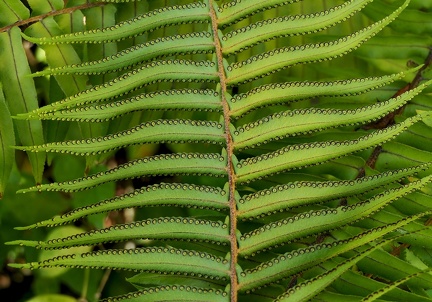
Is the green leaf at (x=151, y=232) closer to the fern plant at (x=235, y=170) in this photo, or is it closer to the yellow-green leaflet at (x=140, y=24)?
the fern plant at (x=235, y=170)

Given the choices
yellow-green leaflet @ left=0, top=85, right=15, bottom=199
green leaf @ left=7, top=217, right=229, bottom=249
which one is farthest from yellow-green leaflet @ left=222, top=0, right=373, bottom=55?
yellow-green leaflet @ left=0, top=85, right=15, bottom=199

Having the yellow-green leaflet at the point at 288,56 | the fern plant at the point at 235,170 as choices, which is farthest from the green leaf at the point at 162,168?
the yellow-green leaflet at the point at 288,56

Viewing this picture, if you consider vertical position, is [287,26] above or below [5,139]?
above

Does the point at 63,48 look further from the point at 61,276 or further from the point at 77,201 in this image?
the point at 61,276

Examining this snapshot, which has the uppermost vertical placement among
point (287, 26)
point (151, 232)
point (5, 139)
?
point (287, 26)

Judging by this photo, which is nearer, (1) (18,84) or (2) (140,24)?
(2) (140,24)

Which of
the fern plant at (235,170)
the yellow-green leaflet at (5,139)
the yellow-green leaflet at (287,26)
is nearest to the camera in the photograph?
the fern plant at (235,170)

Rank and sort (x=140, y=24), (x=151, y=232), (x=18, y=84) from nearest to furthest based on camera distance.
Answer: (x=151, y=232) < (x=140, y=24) < (x=18, y=84)

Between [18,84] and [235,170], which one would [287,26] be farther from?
[18,84]

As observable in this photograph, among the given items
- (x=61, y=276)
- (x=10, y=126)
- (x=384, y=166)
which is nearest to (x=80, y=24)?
(x=10, y=126)

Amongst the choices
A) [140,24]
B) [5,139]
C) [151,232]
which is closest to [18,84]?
[5,139]

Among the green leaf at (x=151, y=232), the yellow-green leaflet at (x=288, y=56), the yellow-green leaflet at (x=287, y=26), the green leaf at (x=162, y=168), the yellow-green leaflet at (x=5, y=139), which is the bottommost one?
the green leaf at (x=151, y=232)
